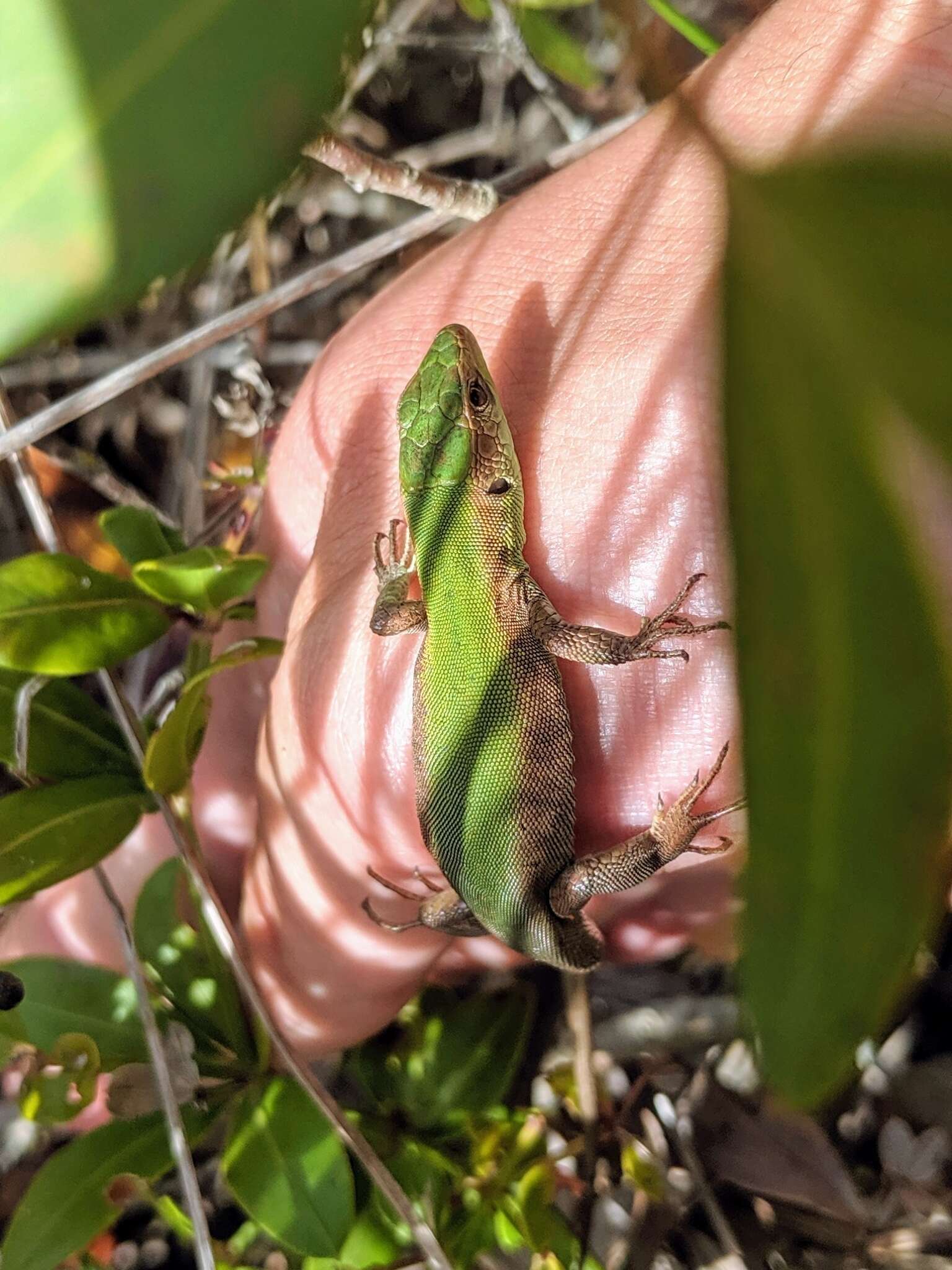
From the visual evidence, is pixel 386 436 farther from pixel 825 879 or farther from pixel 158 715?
pixel 825 879

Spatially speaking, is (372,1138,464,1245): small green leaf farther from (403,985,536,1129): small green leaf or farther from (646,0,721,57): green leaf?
(646,0,721,57): green leaf

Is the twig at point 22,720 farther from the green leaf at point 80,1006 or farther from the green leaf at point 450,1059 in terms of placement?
the green leaf at point 450,1059

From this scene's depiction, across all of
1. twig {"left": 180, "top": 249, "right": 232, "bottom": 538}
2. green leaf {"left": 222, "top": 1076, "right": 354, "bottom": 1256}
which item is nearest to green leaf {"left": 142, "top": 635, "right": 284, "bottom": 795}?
green leaf {"left": 222, "top": 1076, "right": 354, "bottom": 1256}

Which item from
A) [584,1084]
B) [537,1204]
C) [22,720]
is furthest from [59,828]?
[584,1084]

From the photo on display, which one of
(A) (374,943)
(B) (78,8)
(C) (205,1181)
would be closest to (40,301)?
(B) (78,8)

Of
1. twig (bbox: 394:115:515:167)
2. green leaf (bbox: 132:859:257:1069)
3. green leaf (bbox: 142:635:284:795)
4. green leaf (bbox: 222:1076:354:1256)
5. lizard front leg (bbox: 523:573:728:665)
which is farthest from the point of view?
twig (bbox: 394:115:515:167)
